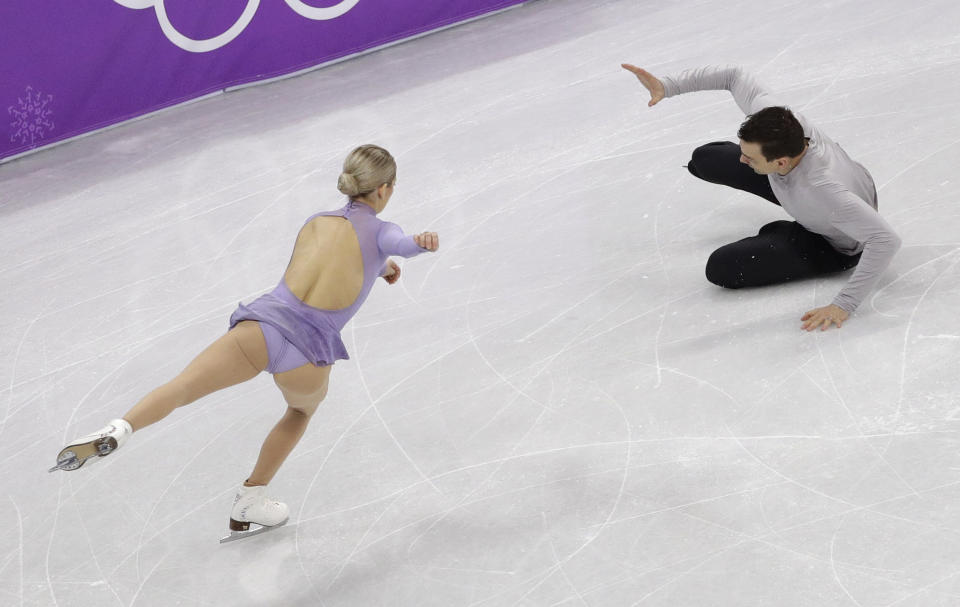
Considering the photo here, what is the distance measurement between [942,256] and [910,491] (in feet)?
4.55

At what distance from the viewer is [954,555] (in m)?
2.72

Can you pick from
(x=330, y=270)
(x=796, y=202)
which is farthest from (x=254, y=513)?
(x=796, y=202)

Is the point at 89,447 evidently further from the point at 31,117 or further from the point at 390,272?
the point at 31,117

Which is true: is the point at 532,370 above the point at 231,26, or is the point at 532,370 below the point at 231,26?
below

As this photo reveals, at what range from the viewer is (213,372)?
9.75 ft

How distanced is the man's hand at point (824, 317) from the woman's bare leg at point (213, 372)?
6.48 ft

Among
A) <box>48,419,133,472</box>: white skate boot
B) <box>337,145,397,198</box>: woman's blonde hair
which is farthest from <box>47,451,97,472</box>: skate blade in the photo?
<box>337,145,397,198</box>: woman's blonde hair

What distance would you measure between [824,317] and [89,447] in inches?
99.1

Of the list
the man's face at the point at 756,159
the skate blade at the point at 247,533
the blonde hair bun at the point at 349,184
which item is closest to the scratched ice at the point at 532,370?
the skate blade at the point at 247,533

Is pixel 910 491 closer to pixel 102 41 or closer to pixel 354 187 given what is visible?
pixel 354 187

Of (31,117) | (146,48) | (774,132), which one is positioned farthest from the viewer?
(146,48)

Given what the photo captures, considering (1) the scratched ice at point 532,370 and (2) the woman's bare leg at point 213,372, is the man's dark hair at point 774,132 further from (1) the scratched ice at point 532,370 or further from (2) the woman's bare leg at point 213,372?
(2) the woman's bare leg at point 213,372

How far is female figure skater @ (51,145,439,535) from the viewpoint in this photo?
3000 millimetres

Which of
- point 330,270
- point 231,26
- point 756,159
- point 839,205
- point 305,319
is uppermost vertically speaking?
point 231,26
